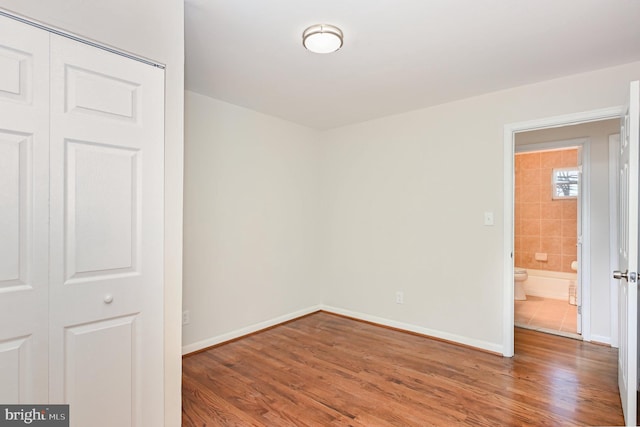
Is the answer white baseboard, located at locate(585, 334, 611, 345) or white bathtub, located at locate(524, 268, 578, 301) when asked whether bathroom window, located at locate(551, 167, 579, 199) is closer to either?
white bathtub, located at locate(524, 268, 578, 301)

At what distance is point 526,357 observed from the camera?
2.98m

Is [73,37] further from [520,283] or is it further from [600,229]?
[520,283]

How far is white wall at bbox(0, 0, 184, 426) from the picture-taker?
1.57 metres

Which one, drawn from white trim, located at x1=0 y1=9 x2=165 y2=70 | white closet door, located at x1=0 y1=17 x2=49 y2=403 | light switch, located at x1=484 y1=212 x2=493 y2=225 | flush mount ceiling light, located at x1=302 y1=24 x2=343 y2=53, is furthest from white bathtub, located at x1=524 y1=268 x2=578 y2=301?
white closet door, located at x1=0 y1=17 x2=49 y2=403

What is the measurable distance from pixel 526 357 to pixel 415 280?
117 centimetres

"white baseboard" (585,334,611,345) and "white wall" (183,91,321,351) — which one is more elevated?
"white wall" (183,91,321,351)

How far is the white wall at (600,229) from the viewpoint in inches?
128

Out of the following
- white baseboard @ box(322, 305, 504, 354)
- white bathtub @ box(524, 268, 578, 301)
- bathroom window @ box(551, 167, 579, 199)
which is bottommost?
white baseboard @ box(322, 305, 504, 354)

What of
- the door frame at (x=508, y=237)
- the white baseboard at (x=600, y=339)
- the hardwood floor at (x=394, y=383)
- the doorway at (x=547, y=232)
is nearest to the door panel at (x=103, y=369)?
the hardwood floor at (x=394, y=383)

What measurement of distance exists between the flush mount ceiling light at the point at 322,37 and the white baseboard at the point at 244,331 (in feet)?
8.81

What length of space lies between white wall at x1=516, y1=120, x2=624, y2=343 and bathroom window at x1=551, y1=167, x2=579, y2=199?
2237 millimetres

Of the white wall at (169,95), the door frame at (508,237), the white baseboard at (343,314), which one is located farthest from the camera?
the white baseboard at (343,314)

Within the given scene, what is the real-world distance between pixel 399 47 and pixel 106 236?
6.77 feet

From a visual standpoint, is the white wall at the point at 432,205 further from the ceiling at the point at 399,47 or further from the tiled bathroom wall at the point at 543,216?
the tiled bathroom wall at the point at 543,216
